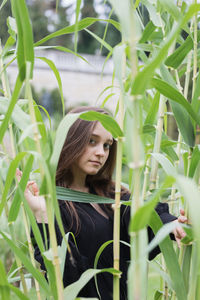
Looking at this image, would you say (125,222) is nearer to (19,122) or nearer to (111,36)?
(19,122)

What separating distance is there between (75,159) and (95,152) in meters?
0.05

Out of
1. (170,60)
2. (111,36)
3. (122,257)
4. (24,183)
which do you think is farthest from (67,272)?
(111,36)

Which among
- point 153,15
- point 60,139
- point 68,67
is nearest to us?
point 60,139

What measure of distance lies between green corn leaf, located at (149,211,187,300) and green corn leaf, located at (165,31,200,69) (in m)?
0.24

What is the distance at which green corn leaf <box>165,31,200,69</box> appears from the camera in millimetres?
654

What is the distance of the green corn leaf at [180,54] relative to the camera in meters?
0.65

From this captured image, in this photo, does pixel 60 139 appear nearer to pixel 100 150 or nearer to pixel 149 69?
pixel 149 69

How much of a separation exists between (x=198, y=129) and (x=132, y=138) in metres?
0.30

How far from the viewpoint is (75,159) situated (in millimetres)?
889

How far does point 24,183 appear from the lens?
544mm

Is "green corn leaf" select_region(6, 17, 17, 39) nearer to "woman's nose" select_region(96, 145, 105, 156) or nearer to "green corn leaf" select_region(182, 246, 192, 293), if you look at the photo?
"woman's nose" select_region(96, 145, 105, 156)

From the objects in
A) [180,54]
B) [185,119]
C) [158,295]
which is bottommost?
[158,295]

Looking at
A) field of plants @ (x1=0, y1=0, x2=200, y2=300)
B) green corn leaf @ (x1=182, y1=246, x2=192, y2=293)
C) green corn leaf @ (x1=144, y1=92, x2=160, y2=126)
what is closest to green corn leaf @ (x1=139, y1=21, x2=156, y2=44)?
field of plants @ (x1=0, y1=0, x2=200, y2=300)

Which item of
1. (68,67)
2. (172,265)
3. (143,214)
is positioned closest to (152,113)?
(172,265)
